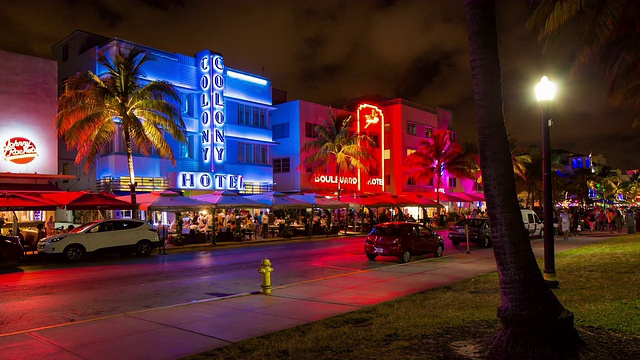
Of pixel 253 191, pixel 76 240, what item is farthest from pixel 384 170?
pixel 76 240

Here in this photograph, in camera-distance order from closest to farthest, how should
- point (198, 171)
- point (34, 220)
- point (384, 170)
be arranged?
point (34, 220)
point (198, 171)
point (384, 170)

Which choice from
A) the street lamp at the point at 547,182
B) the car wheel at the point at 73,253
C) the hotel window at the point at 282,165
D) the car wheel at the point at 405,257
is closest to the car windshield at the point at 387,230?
the car wheel at the point at 405,257

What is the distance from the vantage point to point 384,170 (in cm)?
5384

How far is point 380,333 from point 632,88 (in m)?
21.3

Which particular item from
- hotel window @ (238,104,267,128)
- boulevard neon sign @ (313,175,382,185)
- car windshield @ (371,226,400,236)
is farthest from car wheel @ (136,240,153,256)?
boulevard neon sign @ (313,175,382,185)

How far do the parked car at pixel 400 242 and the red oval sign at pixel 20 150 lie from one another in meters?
19.2

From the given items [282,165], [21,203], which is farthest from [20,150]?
[282,165]

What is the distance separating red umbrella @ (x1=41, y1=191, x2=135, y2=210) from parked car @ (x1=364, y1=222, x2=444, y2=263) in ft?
39.3

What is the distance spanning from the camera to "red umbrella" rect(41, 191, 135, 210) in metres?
21.1

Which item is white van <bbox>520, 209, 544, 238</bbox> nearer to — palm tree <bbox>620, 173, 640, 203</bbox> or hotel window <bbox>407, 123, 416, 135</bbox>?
hotel window <bbox>407, 123, 416, 135</bbox>

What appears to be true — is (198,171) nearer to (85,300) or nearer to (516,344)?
(85,300)

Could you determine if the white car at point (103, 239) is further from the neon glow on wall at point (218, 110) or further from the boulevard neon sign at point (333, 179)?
the boulevard neon sign at point (333, 179)

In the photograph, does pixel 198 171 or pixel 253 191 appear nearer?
pixel 198 171

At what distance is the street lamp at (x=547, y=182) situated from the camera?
36.6 ft
